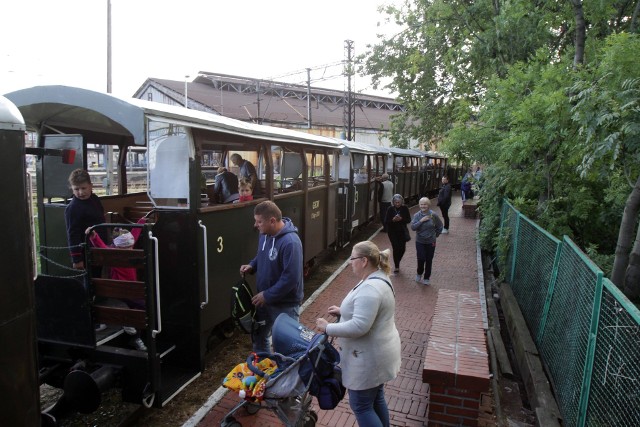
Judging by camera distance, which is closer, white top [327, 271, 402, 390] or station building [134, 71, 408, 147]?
white top [327, 271, 402, 390]

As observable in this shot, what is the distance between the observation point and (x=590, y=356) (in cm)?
342

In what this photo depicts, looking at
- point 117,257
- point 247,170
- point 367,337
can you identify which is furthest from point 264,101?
point 367,337

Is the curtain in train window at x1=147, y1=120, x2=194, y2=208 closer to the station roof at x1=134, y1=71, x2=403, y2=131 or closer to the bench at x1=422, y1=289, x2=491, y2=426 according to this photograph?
the bench at x1=422, y1=289, x2=491, y2=426

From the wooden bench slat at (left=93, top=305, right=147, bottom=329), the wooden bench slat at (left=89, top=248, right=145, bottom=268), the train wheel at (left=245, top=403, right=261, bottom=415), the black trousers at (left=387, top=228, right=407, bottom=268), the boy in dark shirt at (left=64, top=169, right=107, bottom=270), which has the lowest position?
the train wheel at (left=245, top=403, right=261, bottom=415)

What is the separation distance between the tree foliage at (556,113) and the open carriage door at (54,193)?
5691mm

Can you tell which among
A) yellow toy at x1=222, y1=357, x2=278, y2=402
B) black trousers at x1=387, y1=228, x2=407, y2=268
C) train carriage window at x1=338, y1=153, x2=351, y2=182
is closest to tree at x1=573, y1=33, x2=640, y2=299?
black trousers at x1=387, y1=228, x2=407, y2=268

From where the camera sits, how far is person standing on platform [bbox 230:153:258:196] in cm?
662

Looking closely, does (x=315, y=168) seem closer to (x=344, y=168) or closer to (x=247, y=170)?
(x=344, y=168)

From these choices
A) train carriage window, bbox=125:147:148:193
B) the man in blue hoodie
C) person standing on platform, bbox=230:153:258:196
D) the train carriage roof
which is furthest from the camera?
person standing on platform, bbox=230:153:258:196

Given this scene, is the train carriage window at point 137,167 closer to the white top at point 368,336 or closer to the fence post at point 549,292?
the white top at point 368,336

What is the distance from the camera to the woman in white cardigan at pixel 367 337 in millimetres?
2979

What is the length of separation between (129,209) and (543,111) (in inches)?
243

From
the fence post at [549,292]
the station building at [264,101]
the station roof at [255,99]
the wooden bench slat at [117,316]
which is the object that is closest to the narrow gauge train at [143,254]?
the wooden bench slat at [117,316]

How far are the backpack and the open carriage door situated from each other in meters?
2.05
